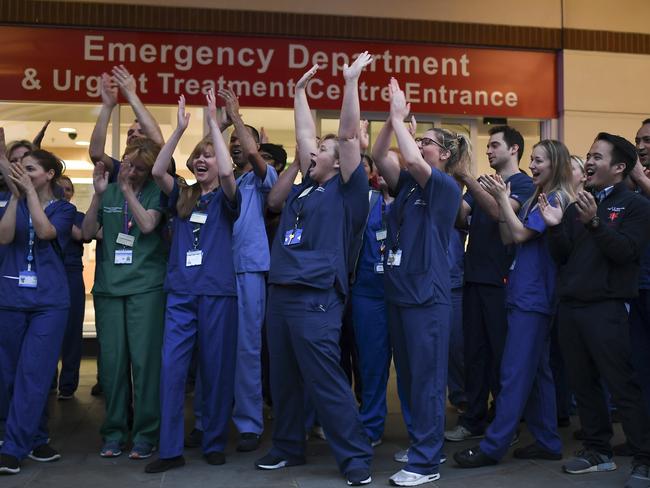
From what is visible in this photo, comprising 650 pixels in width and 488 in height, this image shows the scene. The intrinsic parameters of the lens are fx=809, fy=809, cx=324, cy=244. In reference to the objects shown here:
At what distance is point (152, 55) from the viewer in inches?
340

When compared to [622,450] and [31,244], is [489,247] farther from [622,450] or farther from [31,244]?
[31,244]

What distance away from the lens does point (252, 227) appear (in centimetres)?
534

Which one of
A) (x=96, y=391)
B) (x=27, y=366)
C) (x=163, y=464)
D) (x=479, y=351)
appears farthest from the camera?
(x=96, y=391)

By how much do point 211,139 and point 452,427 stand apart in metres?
2.68

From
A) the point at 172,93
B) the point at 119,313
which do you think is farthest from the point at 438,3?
the point at 119,313

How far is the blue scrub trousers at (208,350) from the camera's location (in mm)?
4781

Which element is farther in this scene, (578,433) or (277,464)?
(578,433)

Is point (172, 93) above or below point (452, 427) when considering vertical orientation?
above

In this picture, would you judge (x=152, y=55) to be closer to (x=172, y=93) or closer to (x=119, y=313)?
(x=172, y=93)

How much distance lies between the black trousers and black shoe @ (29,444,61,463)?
310 cm

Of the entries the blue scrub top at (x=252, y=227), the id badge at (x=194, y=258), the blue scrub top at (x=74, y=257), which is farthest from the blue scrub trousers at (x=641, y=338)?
the blue scrub top at (x=74, y=257)

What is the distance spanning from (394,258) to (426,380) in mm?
697

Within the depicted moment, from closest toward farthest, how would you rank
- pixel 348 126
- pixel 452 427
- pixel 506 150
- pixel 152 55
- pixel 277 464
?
pixel 348 126
pixel 277 464
pixel 506 150
pixel 452 427
pixel 152 55

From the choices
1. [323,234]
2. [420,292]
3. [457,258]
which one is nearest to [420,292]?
[420,292]
